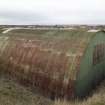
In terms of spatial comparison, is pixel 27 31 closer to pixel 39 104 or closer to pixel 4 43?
pixel 4 43

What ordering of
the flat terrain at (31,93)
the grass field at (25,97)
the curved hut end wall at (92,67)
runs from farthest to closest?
the curved hut end wall at (92,67)
the flat terrain at (31,93)
the grass field at (25,97)

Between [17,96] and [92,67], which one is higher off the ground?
[92,67]

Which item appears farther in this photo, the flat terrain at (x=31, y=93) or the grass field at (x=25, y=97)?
the flat terrain at (x=31, y=93)

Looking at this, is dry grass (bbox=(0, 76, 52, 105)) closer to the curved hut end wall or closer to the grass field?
the grass field

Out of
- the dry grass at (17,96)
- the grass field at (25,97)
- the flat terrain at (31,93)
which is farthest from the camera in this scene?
the dry grass at (17,96)

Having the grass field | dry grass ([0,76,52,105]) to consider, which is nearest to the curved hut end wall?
A: the grass field

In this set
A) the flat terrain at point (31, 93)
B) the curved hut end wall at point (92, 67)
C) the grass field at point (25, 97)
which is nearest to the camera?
the grass field at point (25, 97)

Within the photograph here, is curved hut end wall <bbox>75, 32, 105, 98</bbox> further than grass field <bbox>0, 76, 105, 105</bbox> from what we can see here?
Yes

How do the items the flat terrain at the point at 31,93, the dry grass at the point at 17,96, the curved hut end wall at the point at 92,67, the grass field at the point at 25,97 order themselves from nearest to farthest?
the grass field at the point at 25,97
the flat terrain at the point at 31,93
the dry grass at the point at 17,96
the curved hut end wall at the point at 92,67

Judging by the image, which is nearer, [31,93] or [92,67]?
[31,93]

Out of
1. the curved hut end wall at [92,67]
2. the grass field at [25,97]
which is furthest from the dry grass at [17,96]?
the curved hut end wall at [92,67]

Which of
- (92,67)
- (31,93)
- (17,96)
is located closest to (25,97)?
(17,96)

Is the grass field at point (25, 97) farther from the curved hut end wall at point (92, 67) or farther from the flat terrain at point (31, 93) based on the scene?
the curved hut end wall at point (92, 67)

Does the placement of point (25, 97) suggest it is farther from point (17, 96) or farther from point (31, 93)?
point (31, 93)
